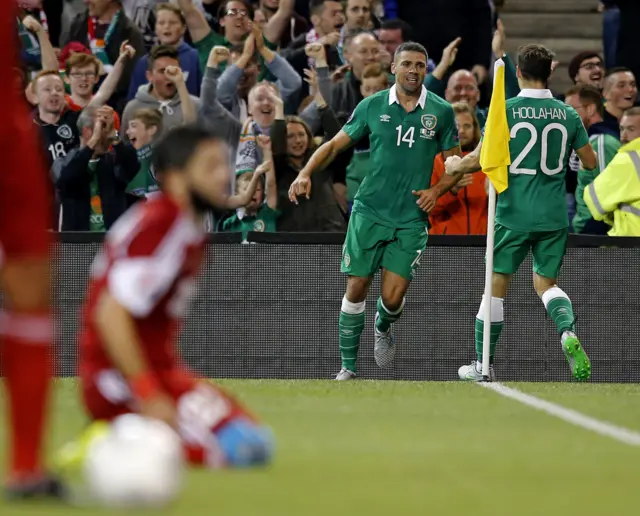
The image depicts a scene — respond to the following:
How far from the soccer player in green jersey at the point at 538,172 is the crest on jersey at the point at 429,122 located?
12.7 inches

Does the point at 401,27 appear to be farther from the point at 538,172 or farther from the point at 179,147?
the point at 179,147

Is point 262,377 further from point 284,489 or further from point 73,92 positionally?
point 284,489

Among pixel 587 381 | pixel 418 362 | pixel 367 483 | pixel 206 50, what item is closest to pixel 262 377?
pixel 418 362

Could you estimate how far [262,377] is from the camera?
1309 centimetres

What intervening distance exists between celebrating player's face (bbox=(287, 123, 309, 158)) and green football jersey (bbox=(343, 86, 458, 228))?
1.46 meters

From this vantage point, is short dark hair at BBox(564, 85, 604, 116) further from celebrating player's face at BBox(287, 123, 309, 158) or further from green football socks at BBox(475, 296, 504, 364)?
green football socks at BBox(475, 296, 504, 364)

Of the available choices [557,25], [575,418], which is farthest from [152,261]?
[557,25]

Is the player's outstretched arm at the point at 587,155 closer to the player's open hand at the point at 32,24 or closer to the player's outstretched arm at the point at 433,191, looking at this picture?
the player's outstretched arm at the point at 433,191

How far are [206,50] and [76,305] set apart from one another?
3592 millimetres

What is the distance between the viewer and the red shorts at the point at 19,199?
5180 millimetres

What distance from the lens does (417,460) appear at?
651 centimetres

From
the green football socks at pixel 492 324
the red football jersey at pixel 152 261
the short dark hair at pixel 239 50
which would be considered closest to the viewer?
the red football jersey at pixel 152 261

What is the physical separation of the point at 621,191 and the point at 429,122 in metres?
2.16

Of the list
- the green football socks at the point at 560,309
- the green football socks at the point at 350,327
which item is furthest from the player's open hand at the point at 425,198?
the green football socks at the point at 560,309
